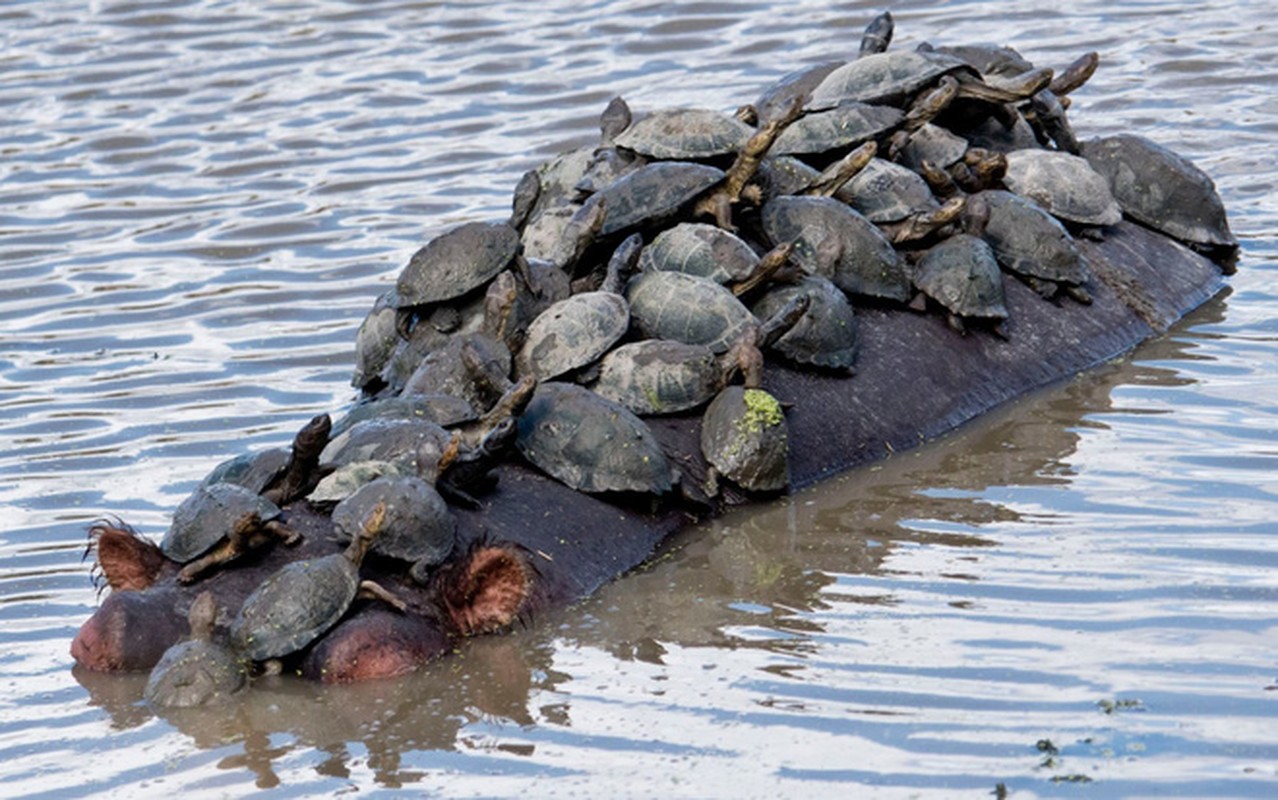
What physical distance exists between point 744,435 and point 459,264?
133 centimetres

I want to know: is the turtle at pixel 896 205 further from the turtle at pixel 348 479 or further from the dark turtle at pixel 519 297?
the turtle at pixel 348 479

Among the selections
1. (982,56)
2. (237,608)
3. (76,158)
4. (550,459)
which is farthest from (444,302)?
(76,158)

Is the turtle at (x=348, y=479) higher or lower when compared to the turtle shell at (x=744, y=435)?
higher

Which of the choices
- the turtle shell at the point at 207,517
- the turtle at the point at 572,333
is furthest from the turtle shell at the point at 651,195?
the turtle shell at the point at 207,517

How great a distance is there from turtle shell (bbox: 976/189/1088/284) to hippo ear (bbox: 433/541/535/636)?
3.10m

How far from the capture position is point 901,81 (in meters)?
8.87

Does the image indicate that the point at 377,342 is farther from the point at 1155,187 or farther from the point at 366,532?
the point at 1155,187

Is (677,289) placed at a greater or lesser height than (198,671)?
greater

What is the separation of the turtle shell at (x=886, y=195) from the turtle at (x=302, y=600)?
9.97ft

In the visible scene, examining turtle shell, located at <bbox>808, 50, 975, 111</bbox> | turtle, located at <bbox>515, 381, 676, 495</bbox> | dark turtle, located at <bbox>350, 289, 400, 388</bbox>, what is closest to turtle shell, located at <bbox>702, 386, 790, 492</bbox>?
turtle, located at <bbox>515, 381, 676, 495</bbox>

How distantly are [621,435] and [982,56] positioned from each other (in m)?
3.83

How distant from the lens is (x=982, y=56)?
9.70m

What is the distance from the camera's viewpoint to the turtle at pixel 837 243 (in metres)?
7.91

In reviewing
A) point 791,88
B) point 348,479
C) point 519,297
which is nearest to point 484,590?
point 348,479
